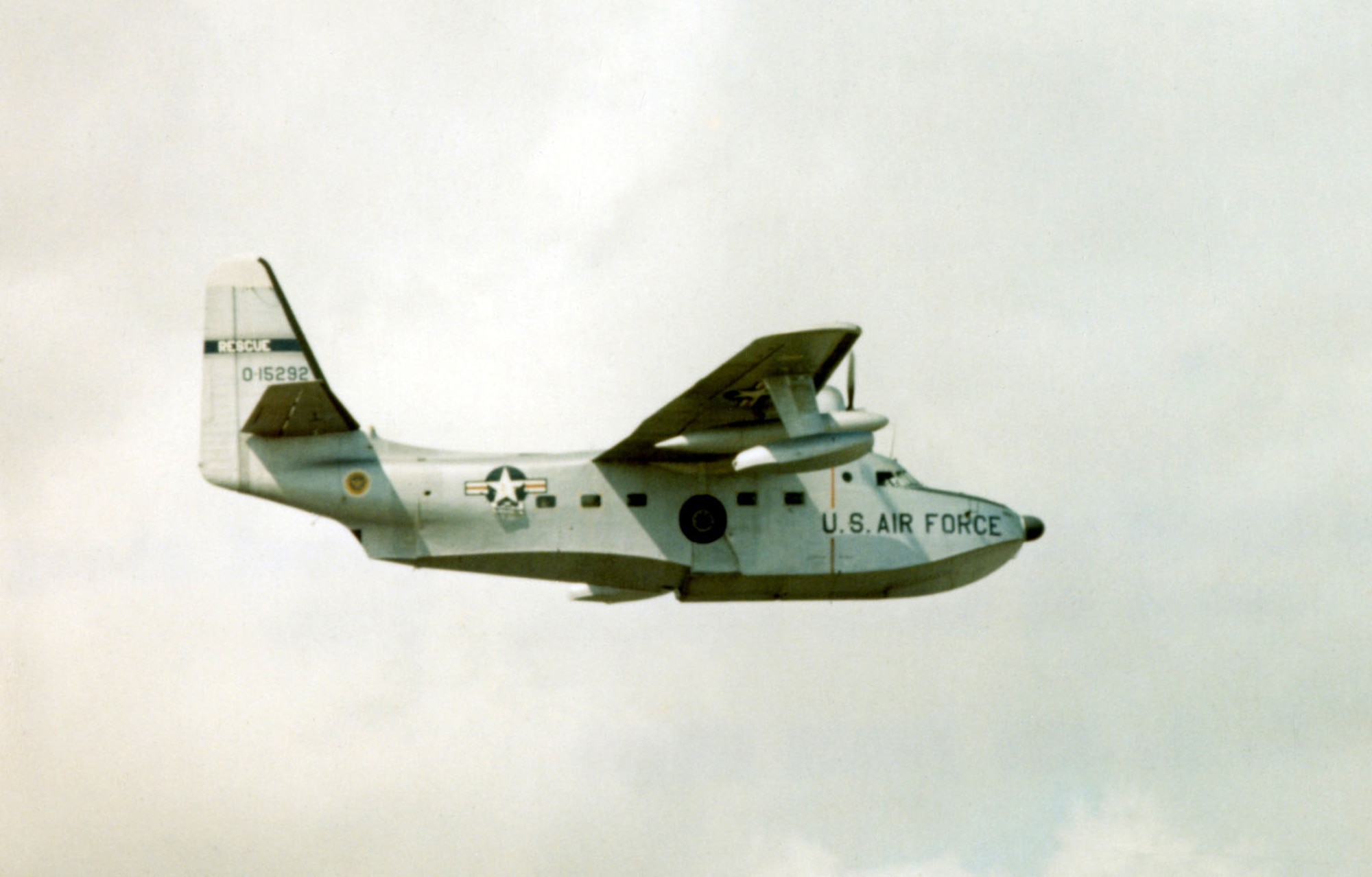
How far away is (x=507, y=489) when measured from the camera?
29156 mm

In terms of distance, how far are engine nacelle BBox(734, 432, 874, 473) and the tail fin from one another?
643cm

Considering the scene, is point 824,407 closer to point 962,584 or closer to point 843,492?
point 843,492

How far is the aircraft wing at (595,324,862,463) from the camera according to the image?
26.5 m

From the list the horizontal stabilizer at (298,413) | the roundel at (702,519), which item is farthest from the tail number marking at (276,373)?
the roundel at (702,519)

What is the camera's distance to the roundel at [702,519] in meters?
29.3

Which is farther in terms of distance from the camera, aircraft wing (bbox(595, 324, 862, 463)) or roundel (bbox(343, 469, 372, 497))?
roundel (bbox(343, 469, 372, 497))

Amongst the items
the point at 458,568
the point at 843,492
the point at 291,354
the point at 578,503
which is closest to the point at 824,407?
the point at 843,492

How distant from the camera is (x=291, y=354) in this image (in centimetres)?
2958

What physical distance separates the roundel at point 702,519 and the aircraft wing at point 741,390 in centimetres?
72

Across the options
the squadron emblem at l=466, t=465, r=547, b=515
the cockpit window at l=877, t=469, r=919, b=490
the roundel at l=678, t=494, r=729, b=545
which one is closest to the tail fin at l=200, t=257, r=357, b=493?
the squadron emblem at l=466, t=465, r=547, b=515

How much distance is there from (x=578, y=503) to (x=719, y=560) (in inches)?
90.5

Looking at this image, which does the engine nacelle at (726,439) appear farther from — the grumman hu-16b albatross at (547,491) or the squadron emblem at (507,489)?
the squadron emblem at (507,489)

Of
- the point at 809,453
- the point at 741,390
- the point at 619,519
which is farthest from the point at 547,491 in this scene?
the point at 809,453

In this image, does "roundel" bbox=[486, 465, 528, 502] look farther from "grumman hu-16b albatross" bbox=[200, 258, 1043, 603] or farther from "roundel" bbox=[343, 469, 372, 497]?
"roundel" bbox=[343, 469, 372, 497]
